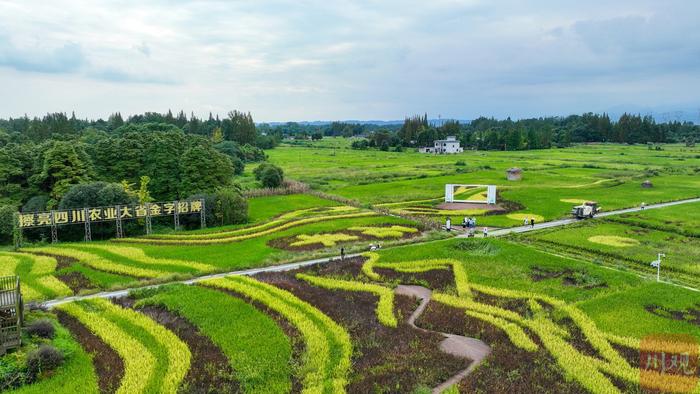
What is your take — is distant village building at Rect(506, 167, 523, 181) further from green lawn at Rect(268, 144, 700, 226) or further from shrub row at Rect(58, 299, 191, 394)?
shrub row at Rect(58, 299, 191, 394)

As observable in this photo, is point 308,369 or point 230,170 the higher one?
point 230,170

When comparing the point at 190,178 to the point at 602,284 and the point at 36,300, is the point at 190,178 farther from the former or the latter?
the point at 602,284

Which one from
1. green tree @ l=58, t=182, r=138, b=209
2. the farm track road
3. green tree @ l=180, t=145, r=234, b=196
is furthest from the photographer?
green tree @ l=180, t=145, r=234, b=196

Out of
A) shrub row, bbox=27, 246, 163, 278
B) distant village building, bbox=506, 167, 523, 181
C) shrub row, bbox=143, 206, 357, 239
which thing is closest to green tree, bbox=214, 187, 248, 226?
shrub row, bbox=143, 206, 357, 239

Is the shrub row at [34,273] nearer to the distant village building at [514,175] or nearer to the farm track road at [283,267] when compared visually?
the farm track road at [283,267]

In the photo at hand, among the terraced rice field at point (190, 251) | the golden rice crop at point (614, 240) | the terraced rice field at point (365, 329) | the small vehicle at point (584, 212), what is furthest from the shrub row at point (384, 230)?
the small vehicle at point (584, 212)

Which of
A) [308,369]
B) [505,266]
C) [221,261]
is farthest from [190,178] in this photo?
[308,369]
